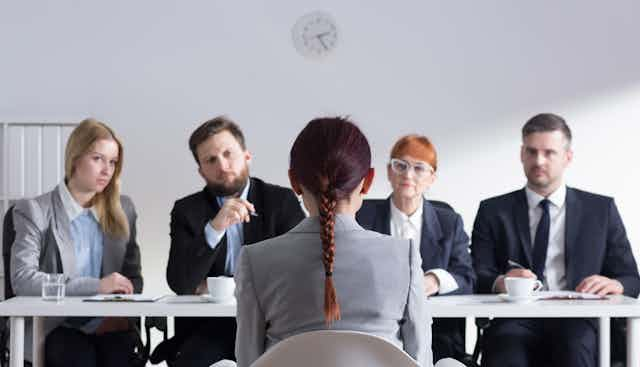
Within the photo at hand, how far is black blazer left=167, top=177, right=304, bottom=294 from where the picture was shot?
368 cm

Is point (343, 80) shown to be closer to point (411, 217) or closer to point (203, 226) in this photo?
point (411, 217)

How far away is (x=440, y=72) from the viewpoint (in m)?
5.84

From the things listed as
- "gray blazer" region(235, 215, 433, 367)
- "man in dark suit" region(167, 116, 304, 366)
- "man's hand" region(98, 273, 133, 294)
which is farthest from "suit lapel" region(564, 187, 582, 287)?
"gray blazer" region(235, 215, 433, 367)

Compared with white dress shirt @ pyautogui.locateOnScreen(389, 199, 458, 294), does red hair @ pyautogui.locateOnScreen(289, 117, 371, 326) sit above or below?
above

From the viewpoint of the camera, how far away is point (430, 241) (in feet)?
12.7

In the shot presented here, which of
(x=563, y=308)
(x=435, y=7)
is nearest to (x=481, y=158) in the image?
(x=435, y=7)

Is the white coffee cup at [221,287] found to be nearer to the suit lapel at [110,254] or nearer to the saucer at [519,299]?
the suit lapel at [110,254]

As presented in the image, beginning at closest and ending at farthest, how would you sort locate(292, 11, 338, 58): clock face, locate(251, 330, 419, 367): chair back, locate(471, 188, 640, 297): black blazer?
locate(251, 330, 419, 367): chair back < locate(471, 188, 640, 297): black blazer < locate(292, 11, 338, 58): clock face

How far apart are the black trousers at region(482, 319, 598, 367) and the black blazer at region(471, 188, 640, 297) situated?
10.9 inches

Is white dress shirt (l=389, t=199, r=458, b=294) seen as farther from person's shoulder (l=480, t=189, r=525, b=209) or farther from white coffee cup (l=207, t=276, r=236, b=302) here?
white coffee cup (l=207, t=276, r=236, b=302)

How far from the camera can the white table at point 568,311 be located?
3197 millimetres

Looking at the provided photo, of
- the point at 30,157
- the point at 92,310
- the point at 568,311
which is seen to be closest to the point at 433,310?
the point at 568,311

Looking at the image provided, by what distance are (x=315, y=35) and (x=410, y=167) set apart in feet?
6.96

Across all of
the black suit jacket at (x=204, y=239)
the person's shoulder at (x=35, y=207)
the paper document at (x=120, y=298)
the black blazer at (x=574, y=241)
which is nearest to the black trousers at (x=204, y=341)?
the black suit jacket at (x=204, y=239)
